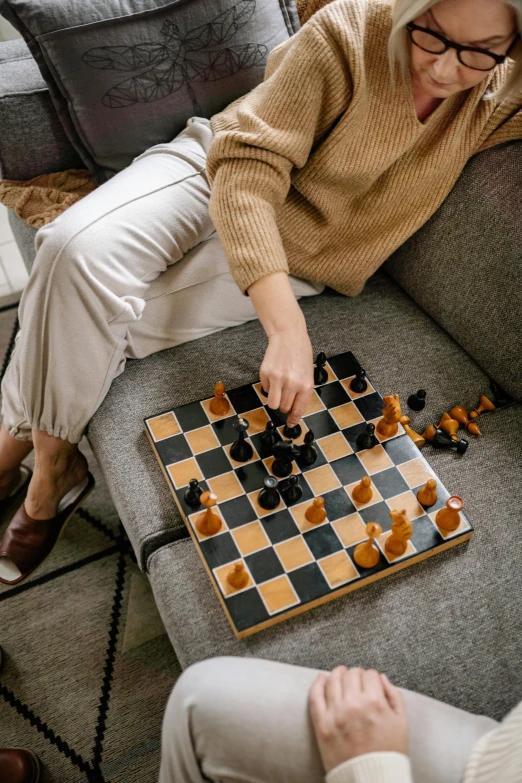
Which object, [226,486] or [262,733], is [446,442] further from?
[262,733]

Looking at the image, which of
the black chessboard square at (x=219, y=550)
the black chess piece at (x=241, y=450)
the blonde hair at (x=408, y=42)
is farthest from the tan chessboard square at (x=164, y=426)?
the blonde hair at (x=408, y=42)

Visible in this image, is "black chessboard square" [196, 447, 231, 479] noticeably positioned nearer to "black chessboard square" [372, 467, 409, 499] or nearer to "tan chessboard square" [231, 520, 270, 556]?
"tan chessboard square" [231, 520, 270, 556]

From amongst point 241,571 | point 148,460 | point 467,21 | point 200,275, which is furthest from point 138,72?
point 241,571

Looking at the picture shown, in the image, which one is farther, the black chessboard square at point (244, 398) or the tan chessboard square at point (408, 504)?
the black chessboard square at point (244, 398)

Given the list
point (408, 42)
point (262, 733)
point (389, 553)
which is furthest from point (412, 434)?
point (408, 42)

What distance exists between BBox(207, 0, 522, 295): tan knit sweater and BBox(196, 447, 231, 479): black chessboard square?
1.13 ft

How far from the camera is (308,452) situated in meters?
1.14

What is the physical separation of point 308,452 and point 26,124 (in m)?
1.10

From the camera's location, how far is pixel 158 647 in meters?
1.45

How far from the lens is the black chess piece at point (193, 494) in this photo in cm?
108

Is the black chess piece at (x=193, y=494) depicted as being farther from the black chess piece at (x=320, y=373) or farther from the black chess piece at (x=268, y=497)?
the black chess piece at (x=320, y=373)

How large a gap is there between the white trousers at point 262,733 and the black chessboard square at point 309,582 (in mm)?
147

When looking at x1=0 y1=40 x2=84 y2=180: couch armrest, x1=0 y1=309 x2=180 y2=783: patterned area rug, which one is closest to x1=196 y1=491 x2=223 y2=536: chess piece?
x1=0 y1=309 x2=180 y2=783: patterned area rug

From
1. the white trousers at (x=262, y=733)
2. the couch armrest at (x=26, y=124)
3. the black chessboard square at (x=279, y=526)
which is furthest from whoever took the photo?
the couch armrest at (x=26, y=124)
